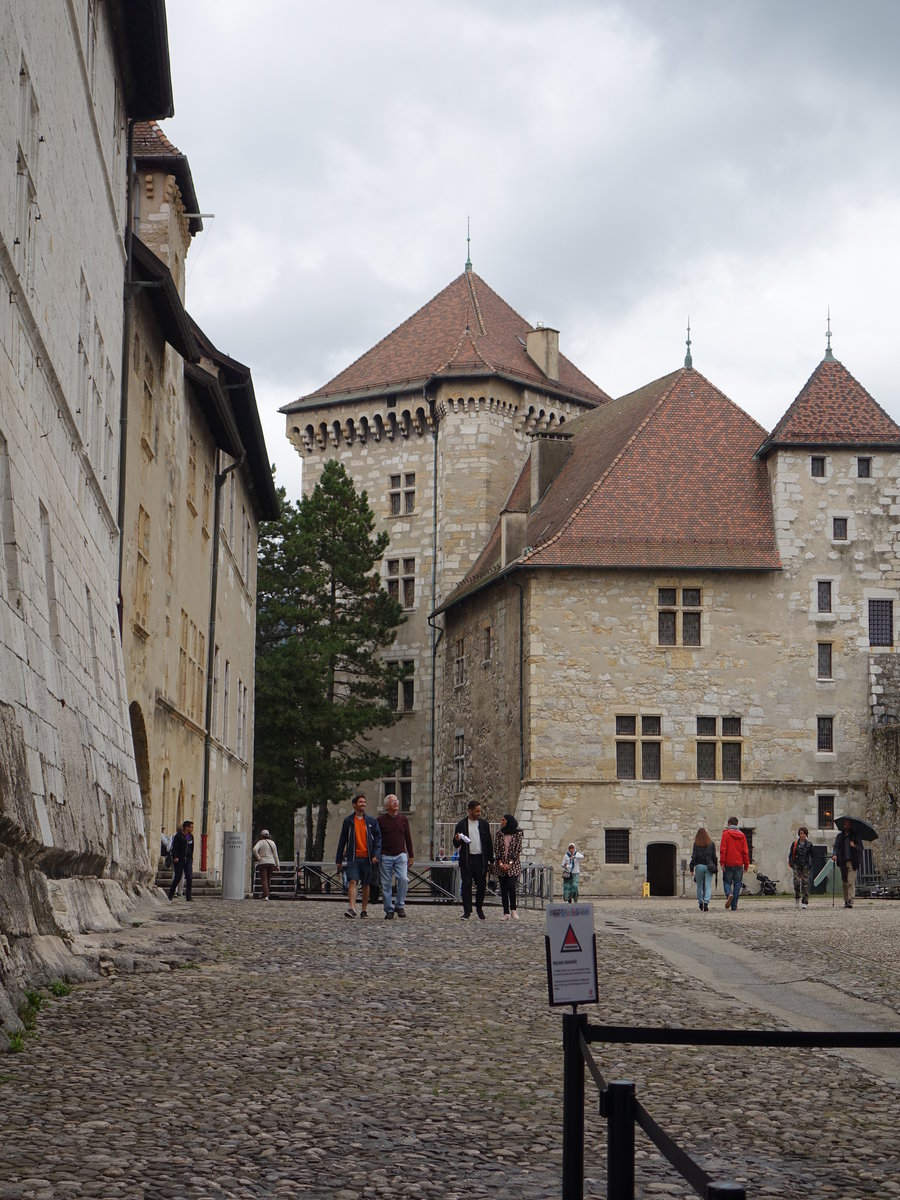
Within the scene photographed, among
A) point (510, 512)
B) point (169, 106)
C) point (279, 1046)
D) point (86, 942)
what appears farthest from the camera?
point (510, 512)

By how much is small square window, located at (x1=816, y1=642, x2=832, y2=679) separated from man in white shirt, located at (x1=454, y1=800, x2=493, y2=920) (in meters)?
26.1

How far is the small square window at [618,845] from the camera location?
4644 centimetres

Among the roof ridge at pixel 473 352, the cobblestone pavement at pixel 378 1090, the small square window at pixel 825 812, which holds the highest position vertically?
the roof ridge at pixel 473 352

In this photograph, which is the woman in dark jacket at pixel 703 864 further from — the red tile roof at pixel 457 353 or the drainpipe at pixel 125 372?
the red tile roof at pixel 457 353

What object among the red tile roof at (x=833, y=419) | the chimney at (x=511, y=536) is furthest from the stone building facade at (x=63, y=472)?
the red tile roof at (x=833, y=419)

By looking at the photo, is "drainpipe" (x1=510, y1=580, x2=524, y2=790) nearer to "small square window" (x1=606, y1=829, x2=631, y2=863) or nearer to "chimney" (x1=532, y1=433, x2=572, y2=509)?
"small square window" (x1=606, y1=829, x2=631, y2=863)

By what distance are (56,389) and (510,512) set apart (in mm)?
35746

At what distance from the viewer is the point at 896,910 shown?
32000 millimetres

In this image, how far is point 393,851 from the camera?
73.2 feet

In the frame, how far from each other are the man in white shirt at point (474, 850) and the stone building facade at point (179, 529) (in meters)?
5.08

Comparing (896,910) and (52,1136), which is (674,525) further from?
(52,1136)

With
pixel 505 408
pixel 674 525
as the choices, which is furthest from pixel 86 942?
pixel 505 408

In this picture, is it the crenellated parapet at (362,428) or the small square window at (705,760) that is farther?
the crenellated parapet at (362,428)

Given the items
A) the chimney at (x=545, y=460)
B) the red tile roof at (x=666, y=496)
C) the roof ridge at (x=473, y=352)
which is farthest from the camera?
the roof ridge at (x=473, y=352)
